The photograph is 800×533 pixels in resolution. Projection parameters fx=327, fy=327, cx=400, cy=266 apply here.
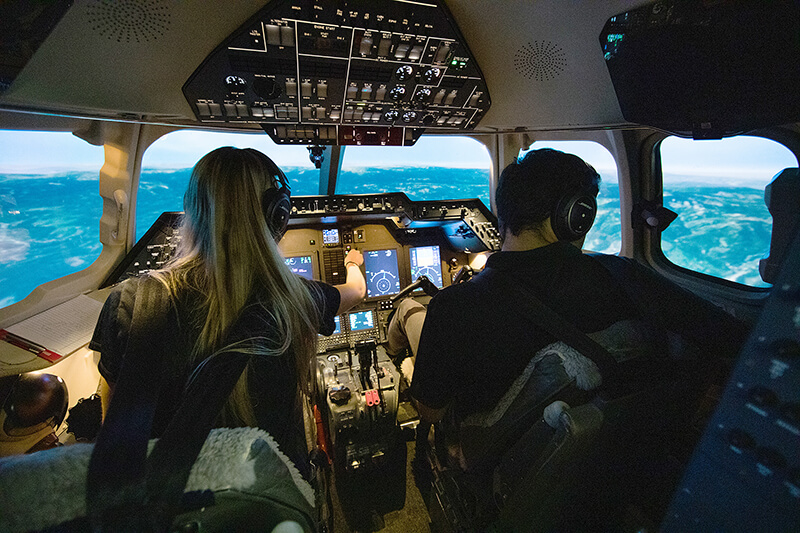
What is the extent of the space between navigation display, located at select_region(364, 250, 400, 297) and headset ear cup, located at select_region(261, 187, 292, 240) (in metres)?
1.58

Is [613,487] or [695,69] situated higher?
[695,69]

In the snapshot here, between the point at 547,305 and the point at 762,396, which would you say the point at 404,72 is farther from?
the point at 762,396

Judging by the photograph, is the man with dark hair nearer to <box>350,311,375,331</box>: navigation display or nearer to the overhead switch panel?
the overhead switch panel

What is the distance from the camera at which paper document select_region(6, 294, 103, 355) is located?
151cm

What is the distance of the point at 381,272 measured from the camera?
2.74 m

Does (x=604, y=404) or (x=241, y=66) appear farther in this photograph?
(x=241, y=66)

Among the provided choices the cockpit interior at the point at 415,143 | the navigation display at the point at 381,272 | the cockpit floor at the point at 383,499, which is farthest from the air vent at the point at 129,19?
the cockpit floor at the point at 383,499

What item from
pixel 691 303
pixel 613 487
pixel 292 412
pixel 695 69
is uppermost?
pixel 695 69

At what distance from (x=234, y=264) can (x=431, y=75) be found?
4.01 feet

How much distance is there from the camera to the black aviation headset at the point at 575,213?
3.48ft

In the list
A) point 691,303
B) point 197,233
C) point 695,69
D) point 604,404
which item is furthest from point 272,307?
point 695,69

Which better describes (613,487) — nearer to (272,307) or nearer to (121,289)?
(272,307)

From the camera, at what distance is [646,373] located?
0.99m

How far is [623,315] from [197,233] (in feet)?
4.42
